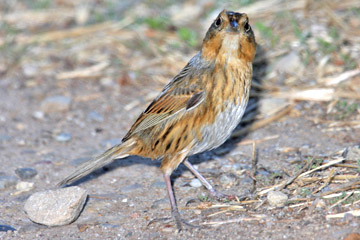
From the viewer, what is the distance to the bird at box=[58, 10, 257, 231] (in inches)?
179

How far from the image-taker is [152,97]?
679 centimetres

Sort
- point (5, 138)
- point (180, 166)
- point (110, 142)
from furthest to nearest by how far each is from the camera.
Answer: point (5, 138) < point (110, 142) < point (180, 166)

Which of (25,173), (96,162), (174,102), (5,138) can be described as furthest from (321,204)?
(5,138)

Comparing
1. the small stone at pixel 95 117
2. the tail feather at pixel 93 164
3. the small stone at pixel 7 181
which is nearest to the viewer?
the tail feather at pixel 93 164

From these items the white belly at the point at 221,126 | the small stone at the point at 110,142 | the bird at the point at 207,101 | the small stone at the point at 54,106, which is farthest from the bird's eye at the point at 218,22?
the small stone at the point at 54,106

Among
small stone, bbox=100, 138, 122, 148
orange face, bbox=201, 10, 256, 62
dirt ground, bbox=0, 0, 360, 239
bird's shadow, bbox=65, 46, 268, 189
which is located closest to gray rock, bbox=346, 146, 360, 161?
dirt ground, bbox=0, 0, 360, 239

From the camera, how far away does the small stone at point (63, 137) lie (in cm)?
612

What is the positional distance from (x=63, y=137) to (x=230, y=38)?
2.50 m

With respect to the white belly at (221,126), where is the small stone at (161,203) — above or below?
below

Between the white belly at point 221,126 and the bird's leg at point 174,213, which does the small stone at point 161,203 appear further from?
the white belly at point 221,126

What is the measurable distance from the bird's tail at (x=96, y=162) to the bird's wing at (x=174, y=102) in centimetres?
10

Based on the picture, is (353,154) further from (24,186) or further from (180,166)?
(24,186)

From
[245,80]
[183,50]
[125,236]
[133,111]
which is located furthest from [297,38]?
[125,236]

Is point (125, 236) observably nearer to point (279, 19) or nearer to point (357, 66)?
point (357, 66)
